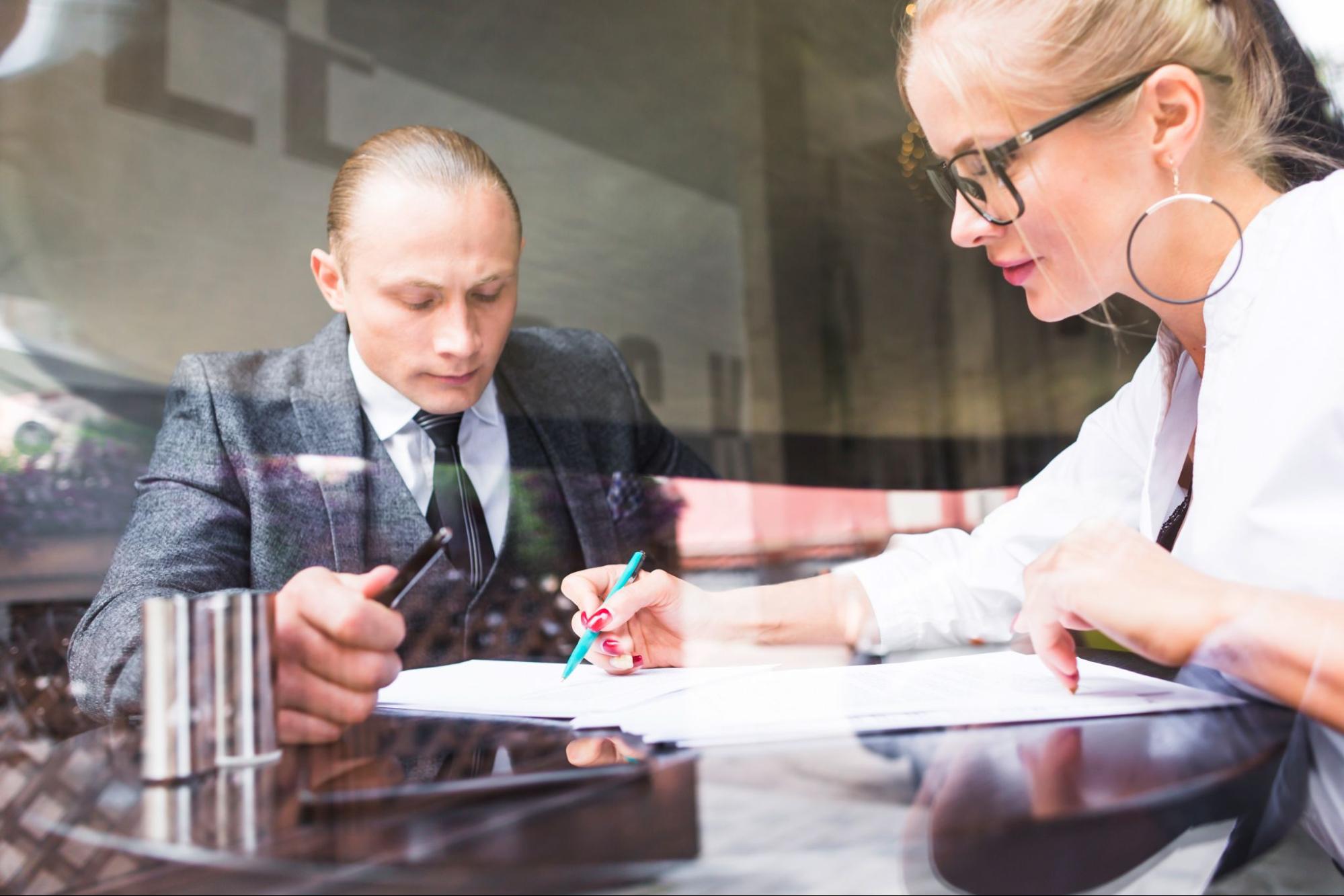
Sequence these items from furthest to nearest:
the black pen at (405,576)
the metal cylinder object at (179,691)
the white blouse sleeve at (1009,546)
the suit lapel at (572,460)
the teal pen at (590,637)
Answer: the suit lapel at (572,460), the white blouse sleeve at (1009,546), the teal pen at (590,637), the black pen at (405,576), the metal cylinder object at (179,691)

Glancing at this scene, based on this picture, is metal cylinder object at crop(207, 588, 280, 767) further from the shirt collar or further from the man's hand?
the shirt collar

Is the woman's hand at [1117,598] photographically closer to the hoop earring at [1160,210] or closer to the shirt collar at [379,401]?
the hoop earring at [1160,210]

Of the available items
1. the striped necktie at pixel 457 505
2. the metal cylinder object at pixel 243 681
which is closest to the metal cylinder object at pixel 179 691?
the metal cylinder object at pixel 243 681

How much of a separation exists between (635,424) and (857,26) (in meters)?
0.85

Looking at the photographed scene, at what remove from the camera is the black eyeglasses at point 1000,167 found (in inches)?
24.8

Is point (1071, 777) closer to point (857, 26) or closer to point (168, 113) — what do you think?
point (168, 113)

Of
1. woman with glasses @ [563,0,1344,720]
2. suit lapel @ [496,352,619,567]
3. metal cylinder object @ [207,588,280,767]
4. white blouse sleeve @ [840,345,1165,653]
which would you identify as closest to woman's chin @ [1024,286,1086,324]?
woman with glasses @ [563,0,1344,720]

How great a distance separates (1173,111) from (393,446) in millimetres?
725

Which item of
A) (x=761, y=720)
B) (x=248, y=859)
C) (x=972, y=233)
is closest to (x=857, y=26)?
Result: (x=972, y=233)

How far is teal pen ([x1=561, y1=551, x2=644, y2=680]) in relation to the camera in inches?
27.3

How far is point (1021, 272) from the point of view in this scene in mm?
720

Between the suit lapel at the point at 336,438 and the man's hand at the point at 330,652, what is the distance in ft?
0.98

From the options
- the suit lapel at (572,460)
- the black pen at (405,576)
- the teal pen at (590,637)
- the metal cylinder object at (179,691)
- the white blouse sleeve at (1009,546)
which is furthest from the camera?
the suit lapel at (572,460)

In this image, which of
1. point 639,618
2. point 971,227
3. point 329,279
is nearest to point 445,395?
point 329,279
